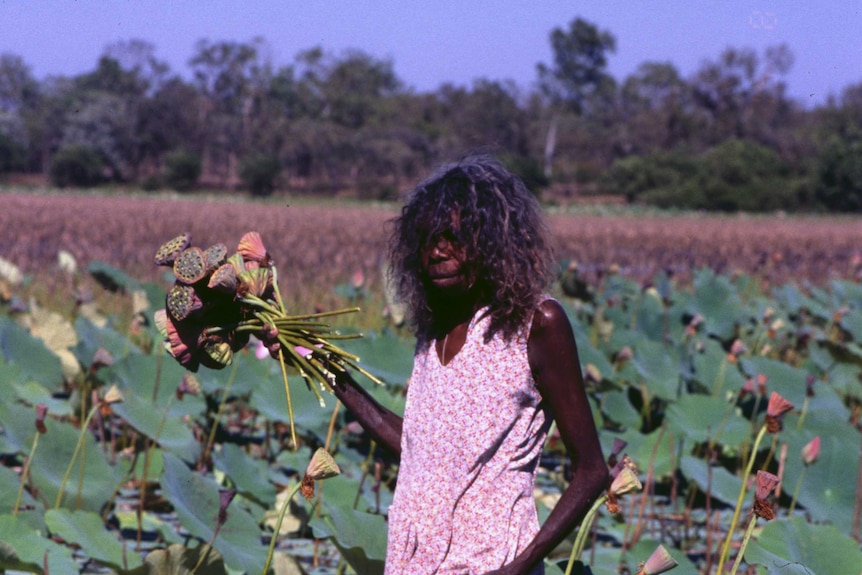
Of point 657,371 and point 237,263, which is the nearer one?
point 237,263

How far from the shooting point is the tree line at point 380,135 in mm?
45281

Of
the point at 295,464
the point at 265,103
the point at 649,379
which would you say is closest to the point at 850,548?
the point at 295,464

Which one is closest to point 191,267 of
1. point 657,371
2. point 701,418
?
point 701,418

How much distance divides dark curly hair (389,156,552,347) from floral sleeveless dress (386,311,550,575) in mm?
41

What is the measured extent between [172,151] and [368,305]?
47980 mm

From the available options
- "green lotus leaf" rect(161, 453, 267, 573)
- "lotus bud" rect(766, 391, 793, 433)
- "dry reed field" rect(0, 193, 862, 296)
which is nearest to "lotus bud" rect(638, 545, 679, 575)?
"lotus bud" rect(766, 391, 793, 433)

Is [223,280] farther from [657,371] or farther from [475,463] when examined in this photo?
[657,371]

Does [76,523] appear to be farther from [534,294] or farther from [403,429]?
[534,294]

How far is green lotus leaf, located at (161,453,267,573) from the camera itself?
2008 millimetres

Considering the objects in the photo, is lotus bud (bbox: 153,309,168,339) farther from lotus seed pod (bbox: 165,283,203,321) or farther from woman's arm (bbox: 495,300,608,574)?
woman's arm (bbox: 495,300,608,574)

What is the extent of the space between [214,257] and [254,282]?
0.09 meters

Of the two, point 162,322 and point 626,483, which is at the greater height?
point 162,322

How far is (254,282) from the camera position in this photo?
133 centimetres

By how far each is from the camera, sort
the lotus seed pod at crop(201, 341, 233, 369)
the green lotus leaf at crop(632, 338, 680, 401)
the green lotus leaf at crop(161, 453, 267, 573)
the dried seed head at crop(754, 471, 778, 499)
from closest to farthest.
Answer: the dried seed head at crop(754, 471, 778, 499) → the lotus seed pod at crop(201, 341, 233, 369) → the green lotus leaf at crop(161, 453, 267, 573) → the green lotus leaf at crop(632, 338, 680, 401)
